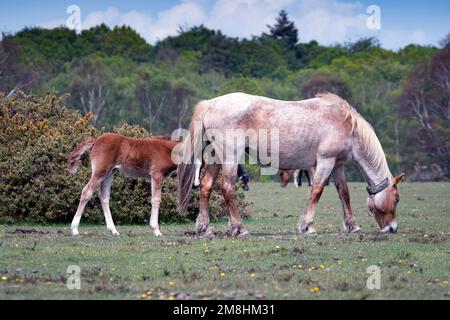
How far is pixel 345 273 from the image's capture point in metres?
10.9

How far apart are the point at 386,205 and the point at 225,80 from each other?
63838mm

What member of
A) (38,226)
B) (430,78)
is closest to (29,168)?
(38,226)

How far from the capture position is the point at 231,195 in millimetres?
14477

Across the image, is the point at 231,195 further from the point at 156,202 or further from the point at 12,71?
the point at 12,71

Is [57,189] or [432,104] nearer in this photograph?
[57,189]

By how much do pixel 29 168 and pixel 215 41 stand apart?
247ft

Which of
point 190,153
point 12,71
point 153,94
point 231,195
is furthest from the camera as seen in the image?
point 153,94

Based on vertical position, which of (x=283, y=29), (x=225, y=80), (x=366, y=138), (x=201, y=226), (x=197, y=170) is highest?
(x=283, y=29)

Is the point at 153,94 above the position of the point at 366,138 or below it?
above

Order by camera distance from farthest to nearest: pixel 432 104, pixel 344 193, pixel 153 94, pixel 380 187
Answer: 1. pixel 153 94
2. pixel 432 104
3. pixel 344 193
4. pixel 380 187

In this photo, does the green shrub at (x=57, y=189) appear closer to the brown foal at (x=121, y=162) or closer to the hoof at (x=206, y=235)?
the brown foal at (x=121, y=162)

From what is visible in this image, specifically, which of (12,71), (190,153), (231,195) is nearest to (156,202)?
(190,153)

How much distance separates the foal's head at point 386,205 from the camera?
1496 cm
